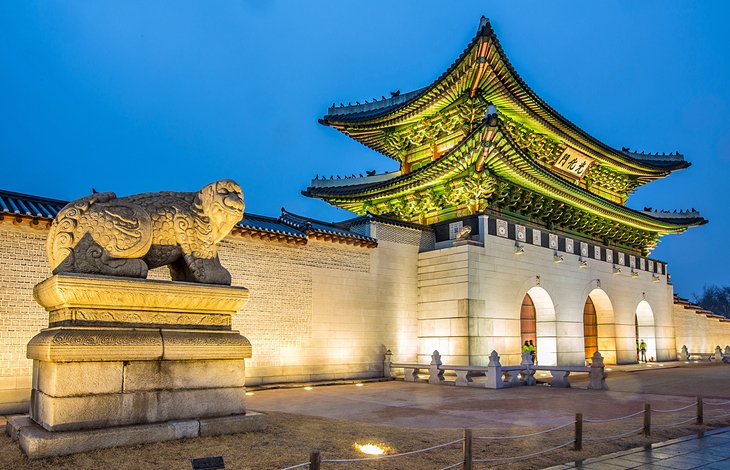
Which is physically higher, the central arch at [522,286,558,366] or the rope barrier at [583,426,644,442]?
the central arch at [522,286,558,366]

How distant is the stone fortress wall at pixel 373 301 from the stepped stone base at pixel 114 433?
21.3 feet

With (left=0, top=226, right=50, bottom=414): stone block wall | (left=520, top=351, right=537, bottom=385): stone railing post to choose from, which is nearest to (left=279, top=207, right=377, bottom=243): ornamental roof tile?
(left=520, top=351, right=537, bottom=385): stone railing post

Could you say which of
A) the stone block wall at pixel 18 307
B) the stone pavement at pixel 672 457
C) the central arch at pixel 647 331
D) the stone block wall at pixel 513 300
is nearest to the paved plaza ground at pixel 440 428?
the stone pavement at pixel 672 457

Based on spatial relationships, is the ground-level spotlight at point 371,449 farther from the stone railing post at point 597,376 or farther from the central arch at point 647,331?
the central arch at point 647,331

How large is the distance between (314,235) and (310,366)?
3957 mm

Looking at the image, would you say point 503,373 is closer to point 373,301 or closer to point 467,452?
point 373,301

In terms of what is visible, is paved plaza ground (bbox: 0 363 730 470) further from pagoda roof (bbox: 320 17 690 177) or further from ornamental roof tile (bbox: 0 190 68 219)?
pagoda roof (bbox: 320 17 690 177)

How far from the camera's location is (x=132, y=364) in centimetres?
589

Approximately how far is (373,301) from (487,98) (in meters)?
9.13

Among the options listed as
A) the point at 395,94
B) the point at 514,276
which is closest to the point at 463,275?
the point at 514,276

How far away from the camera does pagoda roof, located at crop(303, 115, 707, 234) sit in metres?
18.6

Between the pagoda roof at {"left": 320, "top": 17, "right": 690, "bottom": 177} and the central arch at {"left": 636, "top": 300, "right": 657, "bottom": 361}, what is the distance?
23.4 ft

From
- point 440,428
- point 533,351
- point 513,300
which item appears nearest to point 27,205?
point 440,428

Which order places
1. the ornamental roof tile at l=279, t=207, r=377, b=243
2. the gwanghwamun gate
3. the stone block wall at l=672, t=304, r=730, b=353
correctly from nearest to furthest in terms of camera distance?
the gwanghwamun gate, the ornamental roof tile at l=279, t=207, r=377, b=243, the stone block wall at l=672, t=304, r=730, b=353
